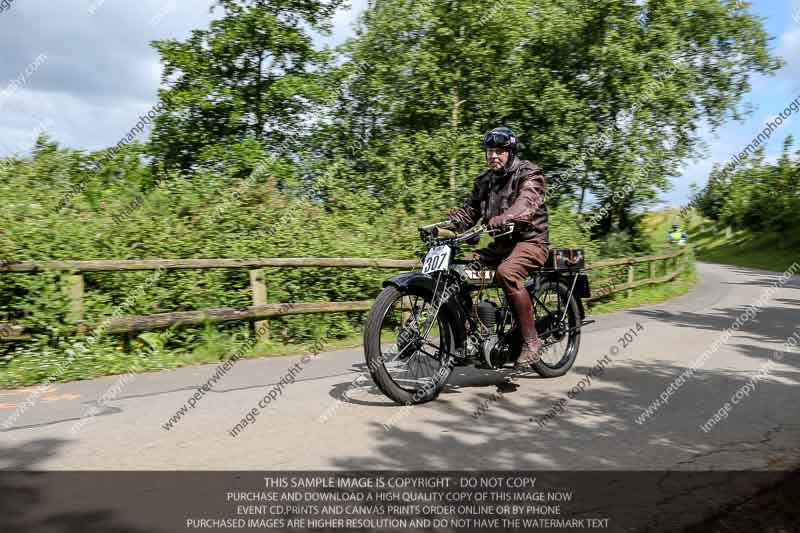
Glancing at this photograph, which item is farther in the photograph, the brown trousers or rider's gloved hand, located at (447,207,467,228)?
rider's gloved hand, located at (447,207,467,228)

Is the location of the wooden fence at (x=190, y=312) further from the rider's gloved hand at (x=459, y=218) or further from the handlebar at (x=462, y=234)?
the handlebar at (x=462, y=234)

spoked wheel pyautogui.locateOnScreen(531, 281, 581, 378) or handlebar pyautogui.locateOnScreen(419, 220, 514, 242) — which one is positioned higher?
handlebar pyautogui.locateOnScreen(419, 220, 514, 242)

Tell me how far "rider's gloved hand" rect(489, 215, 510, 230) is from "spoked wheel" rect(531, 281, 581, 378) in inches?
39.9

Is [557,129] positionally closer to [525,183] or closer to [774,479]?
[525,183]

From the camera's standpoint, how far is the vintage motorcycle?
17.4 feet

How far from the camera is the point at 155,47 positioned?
940 inches

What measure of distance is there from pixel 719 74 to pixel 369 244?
2339 centimetres

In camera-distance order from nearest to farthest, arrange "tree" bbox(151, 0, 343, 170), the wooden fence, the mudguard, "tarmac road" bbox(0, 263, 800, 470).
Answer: "tarmac road" bbox(0, 263, 800, 470)
the mudguard
the wooden fence
"tree" bbox(151, 0, 343, 170)

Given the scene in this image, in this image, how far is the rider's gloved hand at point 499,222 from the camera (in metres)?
5.74

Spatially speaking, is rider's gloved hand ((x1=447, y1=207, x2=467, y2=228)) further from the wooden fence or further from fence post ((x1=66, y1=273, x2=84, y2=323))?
fence post ((x1=66, y1=273, x2=84, y2=323))

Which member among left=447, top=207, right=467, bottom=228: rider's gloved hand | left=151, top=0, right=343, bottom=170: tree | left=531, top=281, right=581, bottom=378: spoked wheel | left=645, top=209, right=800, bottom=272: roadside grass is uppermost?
A: left=151, top=0, right=343, bottom=170: tree

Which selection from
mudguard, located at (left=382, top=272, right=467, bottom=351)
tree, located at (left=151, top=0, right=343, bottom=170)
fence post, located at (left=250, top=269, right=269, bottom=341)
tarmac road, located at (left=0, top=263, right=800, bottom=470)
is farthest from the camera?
tree, located at (left=151, top=0, right=343, bottom=170)

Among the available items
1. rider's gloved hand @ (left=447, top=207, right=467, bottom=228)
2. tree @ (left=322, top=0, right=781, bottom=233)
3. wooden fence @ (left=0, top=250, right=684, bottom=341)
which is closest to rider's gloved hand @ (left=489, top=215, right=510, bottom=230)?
rider's gloved hand @ (left=447, top=207, right=467, bottom=228)

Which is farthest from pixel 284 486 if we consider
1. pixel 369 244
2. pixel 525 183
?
pixel 369 244
